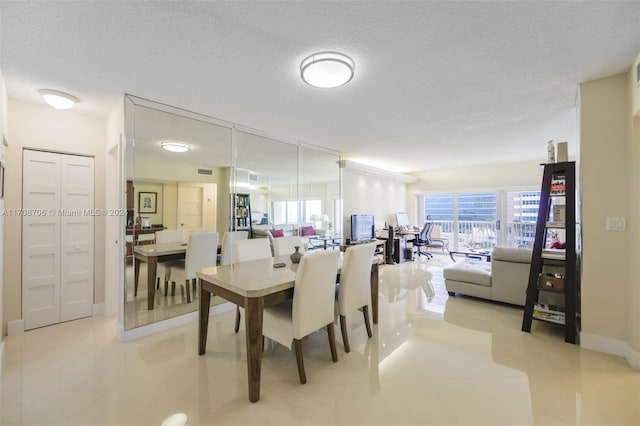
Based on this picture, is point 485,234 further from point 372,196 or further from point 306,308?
point 306,308

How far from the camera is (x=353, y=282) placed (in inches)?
98.0

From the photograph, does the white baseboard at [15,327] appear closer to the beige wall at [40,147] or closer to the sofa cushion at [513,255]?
the beige wall at [40,147]

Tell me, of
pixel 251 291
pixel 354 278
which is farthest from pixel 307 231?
pixel 251 291

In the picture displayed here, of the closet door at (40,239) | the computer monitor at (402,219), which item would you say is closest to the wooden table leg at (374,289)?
the closet door at (40,239)

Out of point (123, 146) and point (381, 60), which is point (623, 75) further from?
point (123, 146)

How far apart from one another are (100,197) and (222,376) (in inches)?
111

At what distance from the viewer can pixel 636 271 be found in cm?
215

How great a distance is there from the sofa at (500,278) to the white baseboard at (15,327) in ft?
17.3

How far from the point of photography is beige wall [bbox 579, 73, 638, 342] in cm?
231

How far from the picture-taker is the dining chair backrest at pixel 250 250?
2.86 metres

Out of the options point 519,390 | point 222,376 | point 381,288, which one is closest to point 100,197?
point 222,376

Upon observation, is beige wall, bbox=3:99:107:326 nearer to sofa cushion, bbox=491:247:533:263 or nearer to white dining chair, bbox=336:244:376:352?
white dining chair, bbox=336:244:376:352

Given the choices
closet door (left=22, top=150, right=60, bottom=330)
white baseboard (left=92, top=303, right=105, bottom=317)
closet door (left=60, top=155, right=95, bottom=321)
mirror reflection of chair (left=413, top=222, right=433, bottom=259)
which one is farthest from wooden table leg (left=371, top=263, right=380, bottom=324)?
mirror reflection of chair (left=413, top=222, right=433, bottom=259)

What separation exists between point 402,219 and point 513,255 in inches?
173
